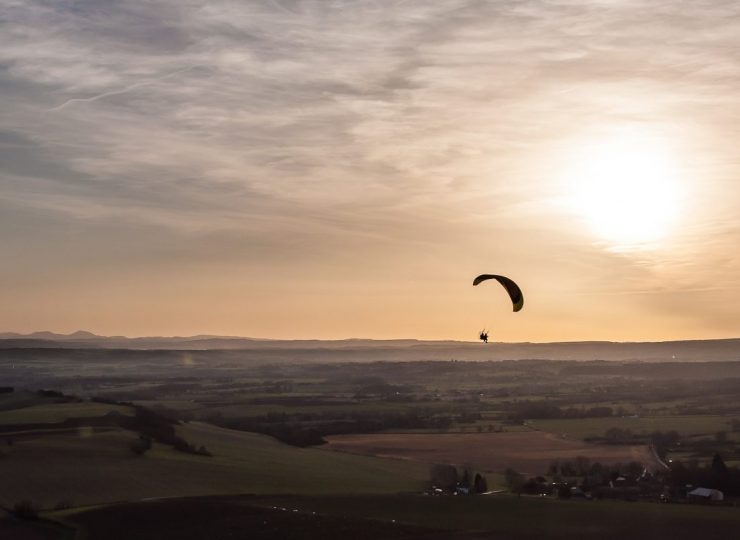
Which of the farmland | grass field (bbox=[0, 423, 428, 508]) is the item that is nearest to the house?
the farmland

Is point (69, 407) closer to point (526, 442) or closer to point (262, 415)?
point (262, 415)

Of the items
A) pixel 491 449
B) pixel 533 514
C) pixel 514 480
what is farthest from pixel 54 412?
pixel 533 514

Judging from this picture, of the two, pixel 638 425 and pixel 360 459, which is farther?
pixel 638 425

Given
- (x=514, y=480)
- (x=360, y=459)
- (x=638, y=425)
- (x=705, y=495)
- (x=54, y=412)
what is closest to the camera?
(x=705, y=495)

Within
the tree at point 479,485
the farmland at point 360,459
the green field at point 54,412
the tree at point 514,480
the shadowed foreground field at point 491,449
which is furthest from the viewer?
the green field at point 54,412

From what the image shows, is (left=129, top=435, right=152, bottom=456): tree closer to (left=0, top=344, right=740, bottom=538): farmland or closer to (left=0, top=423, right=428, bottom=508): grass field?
(left=0, top=344, right=740, bottom=538): farmland

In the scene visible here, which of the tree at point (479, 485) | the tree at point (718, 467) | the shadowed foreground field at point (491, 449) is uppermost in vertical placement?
the tree at point (718, 467)

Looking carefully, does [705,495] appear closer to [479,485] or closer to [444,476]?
[479,485]

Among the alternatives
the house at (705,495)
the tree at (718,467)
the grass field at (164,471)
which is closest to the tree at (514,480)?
the grass field at (164,471)

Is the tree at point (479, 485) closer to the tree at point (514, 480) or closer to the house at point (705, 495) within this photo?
the tree at point (514, 480)
